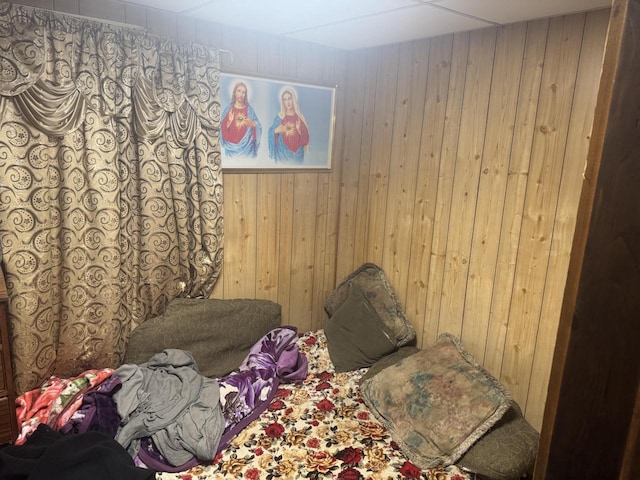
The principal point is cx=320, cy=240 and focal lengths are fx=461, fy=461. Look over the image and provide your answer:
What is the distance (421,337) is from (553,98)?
1.51 m

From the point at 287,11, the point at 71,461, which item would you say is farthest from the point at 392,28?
the point at 71,461

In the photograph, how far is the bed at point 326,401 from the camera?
196cm

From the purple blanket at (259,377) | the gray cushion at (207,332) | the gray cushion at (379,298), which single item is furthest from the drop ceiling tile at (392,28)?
the purple blanket at (259,377)

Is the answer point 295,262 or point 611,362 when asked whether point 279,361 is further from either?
point 611,362

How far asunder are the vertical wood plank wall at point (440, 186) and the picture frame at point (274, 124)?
0.23 ft

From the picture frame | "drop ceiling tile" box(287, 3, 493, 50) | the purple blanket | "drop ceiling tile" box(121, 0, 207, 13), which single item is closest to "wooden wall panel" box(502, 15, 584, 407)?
"drop ceiling tile" box(287, 3, 493, 50)

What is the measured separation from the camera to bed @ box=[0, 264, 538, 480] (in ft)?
6.43

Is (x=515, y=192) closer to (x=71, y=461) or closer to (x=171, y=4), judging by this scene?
(x=171, y=4)

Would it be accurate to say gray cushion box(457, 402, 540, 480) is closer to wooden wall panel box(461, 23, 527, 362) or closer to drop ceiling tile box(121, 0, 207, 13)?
wooden wall panel box(461, 23, 527, 362)

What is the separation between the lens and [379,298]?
2926 mm

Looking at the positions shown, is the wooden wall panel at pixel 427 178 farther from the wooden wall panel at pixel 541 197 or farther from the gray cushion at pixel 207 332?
the gray cushion at pixel 207 332

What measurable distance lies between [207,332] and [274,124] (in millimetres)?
1305

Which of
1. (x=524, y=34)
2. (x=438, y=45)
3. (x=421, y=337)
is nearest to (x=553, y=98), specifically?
(x=524, y=34)

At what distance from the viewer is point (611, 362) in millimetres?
654
